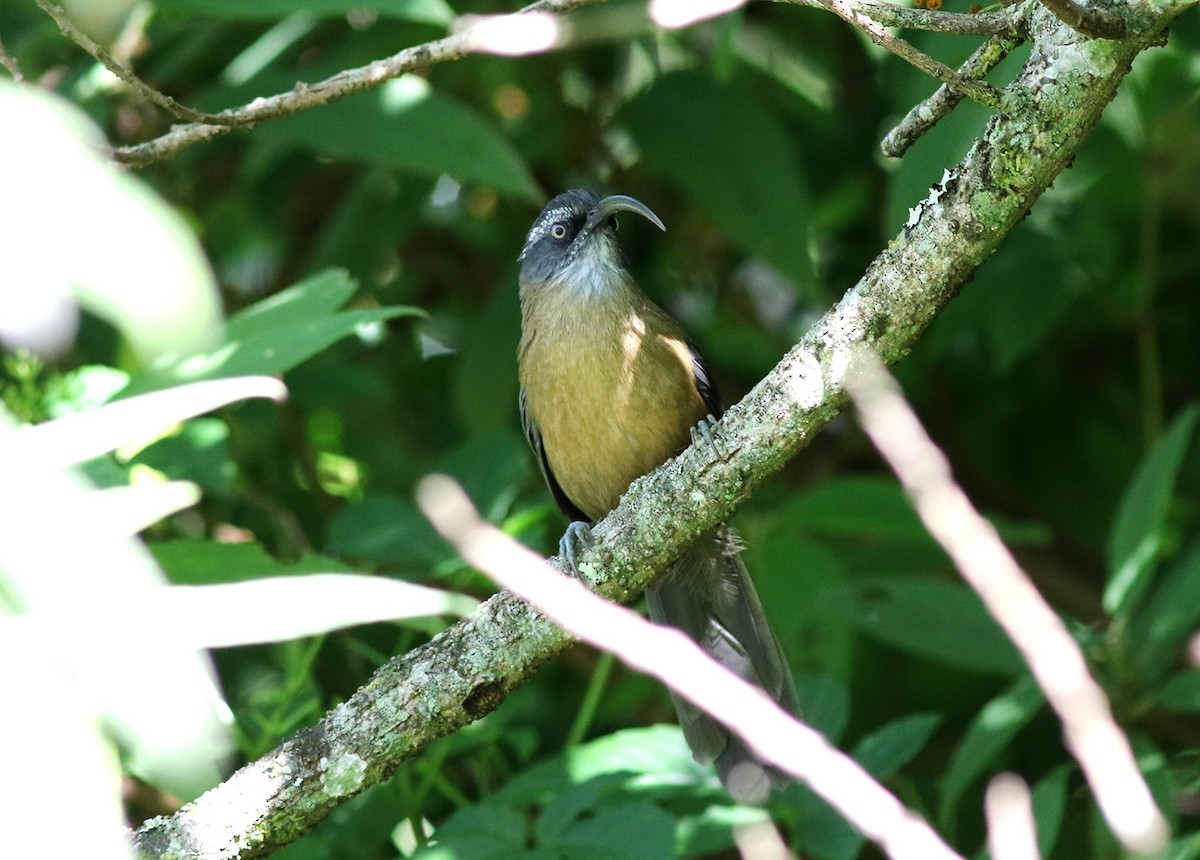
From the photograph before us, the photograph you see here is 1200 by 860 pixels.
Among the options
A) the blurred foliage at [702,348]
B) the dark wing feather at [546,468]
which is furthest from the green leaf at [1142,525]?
the dark wing feather at [546,468]

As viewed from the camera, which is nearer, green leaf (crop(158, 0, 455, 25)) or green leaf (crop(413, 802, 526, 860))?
green leaf (crop(413, 802, 526, 860))

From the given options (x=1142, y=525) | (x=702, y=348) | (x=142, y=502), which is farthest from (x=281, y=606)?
(x=702, y=348)

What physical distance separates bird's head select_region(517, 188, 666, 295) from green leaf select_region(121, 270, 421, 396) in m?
1.49

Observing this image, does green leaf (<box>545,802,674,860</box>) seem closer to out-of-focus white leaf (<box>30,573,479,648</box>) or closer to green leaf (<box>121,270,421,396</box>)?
green leaf (<box>121,270,421,396</box>)

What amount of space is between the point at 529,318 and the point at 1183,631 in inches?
104

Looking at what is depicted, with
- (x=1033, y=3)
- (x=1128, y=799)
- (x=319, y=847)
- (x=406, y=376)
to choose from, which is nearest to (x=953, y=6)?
(x=1033, y=3)

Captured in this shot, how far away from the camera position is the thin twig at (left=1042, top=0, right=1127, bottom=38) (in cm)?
207

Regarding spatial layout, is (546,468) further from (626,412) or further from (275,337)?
(275,337)

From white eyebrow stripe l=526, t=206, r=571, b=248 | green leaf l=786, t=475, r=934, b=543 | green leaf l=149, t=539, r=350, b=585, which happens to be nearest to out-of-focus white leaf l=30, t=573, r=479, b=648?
green leaf l=149, t=539, r=350, b=585

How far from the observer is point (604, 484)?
4.75 meters

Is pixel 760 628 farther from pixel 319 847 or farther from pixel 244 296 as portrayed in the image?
pixel 244 296

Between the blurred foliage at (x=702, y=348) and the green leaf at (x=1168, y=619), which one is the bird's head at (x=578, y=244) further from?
the green leaf at (x=1168, y=619)

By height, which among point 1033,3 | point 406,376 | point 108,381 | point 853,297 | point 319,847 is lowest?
point 319,847

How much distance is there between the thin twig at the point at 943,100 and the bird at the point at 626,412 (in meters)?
1.88
